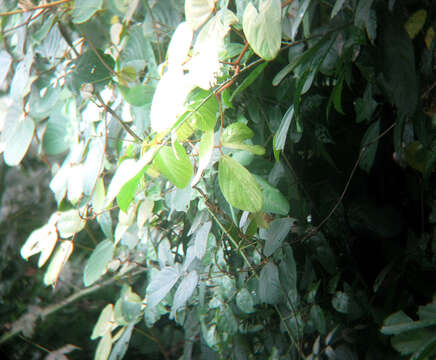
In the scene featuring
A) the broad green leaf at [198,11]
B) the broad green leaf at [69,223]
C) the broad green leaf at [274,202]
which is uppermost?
the broad green leaf at [198,11]

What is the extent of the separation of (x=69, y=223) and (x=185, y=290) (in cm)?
29

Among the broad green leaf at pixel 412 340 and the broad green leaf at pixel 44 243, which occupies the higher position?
the broad green leaf at pixel 44 243

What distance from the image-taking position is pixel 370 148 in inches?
23.3

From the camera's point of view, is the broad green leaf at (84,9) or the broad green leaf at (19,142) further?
the broad green leaf at (19,142)

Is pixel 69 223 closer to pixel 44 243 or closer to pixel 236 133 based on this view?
pixel 44 243

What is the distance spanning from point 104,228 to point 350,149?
52 cm

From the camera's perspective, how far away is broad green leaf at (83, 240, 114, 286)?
2.42 feet

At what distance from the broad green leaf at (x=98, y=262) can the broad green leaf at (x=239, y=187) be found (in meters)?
0.44

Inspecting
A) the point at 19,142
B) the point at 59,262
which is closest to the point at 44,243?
the point at 59,262

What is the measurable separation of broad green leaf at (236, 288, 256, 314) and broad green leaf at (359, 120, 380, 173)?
28 cm

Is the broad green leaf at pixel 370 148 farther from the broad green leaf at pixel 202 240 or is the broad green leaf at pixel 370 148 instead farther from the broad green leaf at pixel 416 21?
the broad green leaf at pixel 202 240

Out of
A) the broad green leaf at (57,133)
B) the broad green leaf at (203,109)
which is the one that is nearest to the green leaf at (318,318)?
the broad green leaf at (203,109)

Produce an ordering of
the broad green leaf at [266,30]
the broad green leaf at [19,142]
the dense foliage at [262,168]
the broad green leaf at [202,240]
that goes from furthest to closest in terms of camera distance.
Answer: the broad green leaf at [19,142] → the broad green leaf at [202,240] → the dense foliage at [262,168] → the broad green leaf at [266,30]

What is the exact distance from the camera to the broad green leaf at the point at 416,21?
0.55 meters
